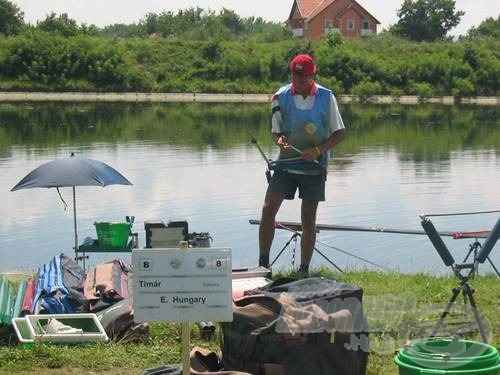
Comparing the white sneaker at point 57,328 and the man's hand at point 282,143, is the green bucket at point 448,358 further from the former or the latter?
the man's hand at point 282,143

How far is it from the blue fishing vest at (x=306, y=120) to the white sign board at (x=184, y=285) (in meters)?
3.16

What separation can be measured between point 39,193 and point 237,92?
4163cm

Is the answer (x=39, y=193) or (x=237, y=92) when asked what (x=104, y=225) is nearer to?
Result: (x=39, y=193)

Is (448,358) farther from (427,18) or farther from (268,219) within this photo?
(427,18)

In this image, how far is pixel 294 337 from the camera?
508cm

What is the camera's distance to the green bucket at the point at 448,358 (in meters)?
4.68

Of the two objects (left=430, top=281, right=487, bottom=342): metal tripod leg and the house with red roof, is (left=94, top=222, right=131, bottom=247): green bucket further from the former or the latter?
the house with red roof

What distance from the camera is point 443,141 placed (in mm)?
28594

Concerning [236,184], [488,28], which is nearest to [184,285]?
[236,184]

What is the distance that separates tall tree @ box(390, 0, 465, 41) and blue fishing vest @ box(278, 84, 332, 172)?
75612 millimetres

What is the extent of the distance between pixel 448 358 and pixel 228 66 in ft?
182

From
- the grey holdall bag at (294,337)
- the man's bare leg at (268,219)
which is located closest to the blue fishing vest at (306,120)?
the man's bare leg at (268,219)

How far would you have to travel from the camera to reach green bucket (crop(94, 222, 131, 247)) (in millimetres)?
9109

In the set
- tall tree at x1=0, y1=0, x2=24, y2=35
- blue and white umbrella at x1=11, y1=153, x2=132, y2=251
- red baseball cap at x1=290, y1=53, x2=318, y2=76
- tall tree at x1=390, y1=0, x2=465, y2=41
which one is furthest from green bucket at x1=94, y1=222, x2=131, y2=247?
tall tree at x1=390, y1=0, x2=465, y2=41
